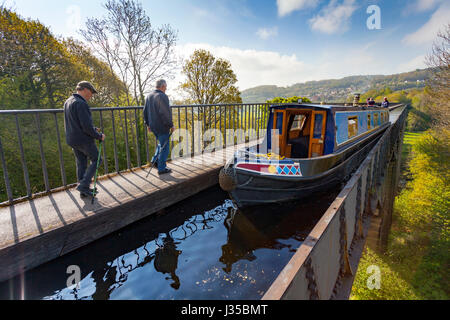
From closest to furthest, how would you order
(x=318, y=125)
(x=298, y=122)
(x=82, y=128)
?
(x=82, y=128) → (x=318, y=125) → (x=298, y=122)

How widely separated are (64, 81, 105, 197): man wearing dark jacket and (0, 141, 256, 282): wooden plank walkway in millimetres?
452

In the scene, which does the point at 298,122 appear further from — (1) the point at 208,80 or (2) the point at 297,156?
(1) the point at 208,80

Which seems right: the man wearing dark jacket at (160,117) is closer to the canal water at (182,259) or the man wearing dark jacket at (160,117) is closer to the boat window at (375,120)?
the canal water at (182,259)

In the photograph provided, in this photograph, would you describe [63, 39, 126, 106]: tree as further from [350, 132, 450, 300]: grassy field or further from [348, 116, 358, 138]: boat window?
[350, 132, 450, 300]: grassy field

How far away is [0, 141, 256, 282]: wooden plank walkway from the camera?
111 inches

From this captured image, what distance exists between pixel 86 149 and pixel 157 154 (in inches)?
73.2

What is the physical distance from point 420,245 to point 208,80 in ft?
72.5

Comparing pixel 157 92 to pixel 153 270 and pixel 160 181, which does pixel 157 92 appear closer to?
pixel 160 181

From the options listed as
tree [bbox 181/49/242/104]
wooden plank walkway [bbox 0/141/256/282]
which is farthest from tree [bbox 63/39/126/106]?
wooden plank walkway [bbox 0/141/256/282]

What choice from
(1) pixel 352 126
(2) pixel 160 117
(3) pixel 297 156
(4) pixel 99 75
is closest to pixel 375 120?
(1) pixel 352 126

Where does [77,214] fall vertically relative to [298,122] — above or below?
below

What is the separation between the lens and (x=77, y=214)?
3420mm

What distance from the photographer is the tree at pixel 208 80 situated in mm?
20578

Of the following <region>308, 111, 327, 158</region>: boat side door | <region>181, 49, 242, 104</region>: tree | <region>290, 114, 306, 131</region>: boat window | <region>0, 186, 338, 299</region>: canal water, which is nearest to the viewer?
<region>0, 186, 338, 299</region>: canal water
